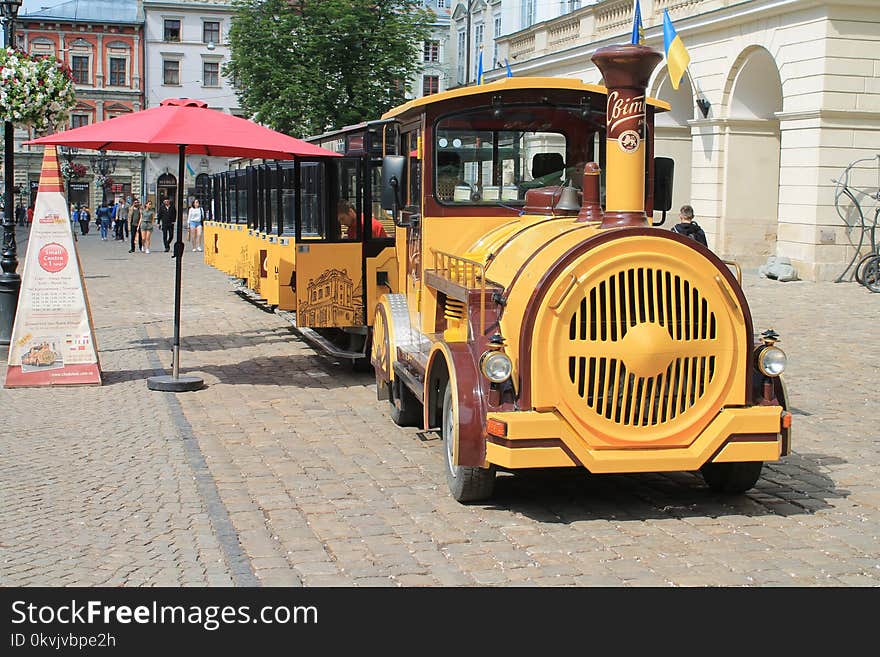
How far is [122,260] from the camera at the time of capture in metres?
32.7

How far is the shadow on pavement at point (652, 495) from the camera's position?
6.68 m

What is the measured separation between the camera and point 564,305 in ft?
20.3

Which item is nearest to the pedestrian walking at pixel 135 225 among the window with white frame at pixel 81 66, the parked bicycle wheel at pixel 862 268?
the parked bicycle wheel at pixel 862 268

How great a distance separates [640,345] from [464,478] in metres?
1.31

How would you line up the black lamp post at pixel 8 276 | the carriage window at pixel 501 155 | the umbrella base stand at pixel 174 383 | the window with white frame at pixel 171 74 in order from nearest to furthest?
the carriage window at pixel 501 155 → the umbrella base stand at pixel 174 383 → the black lamp post at pixel 8 276 → the window with white frame at pixel 171 74

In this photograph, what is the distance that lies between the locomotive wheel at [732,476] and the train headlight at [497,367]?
149 cm

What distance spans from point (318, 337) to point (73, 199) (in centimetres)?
6491

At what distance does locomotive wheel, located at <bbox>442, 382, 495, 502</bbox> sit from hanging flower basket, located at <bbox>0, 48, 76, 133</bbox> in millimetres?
8030

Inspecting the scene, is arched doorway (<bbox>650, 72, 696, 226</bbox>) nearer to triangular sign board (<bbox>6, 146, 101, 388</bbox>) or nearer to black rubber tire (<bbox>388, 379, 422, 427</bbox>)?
triangular sign board (<bbox>6, 146, 101, 388</bbox>)

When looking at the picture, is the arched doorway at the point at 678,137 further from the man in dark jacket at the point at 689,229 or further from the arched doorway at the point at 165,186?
the arched doorway at the point at 165,186

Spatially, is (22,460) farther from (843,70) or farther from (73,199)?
(73,199)

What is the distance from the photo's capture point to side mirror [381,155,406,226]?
28.0ft

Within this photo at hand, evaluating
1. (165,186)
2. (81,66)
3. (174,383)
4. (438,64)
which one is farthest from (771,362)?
(81,66)

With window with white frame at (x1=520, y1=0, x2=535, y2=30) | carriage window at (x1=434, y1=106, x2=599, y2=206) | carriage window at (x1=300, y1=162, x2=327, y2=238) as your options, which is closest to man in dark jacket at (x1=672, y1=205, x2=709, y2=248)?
carriage window at (x1=300, y1=162, x2=327, y2=238)
